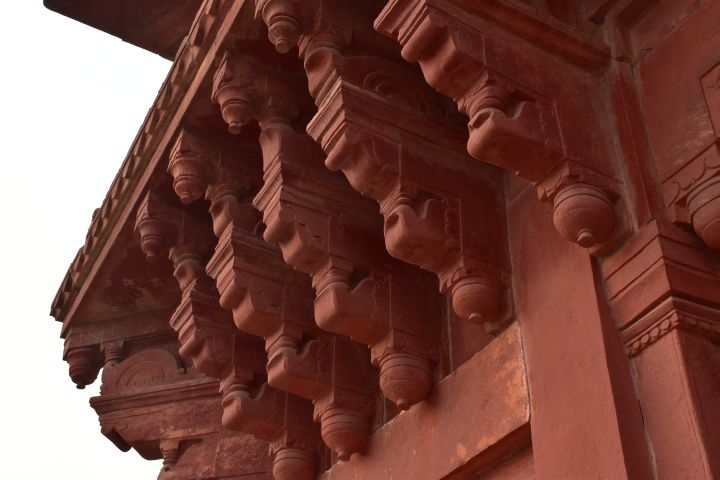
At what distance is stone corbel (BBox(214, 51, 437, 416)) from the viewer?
4129mm

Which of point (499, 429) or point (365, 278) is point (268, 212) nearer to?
point (365, 278)

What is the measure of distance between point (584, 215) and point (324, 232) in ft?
3.89

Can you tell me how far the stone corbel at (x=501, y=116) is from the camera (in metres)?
3.38

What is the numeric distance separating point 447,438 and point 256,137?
5.44 ft

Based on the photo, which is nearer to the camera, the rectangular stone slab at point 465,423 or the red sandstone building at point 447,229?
the red sandstone building at point 447,229

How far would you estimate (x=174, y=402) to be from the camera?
595 cm

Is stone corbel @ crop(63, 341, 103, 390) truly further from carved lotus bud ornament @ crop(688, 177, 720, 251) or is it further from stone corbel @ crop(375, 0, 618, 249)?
carved lotus bud ornament @ crop(688, 177, 720, 251)

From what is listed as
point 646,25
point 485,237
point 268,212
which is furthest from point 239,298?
point 646,25

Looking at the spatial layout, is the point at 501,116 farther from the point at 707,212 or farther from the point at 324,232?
the point at 324,232

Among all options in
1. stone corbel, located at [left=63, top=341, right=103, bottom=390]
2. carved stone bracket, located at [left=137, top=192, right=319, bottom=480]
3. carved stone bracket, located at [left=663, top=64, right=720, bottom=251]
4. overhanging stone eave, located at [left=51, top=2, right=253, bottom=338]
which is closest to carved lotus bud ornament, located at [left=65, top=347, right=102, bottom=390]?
stone corbel, located at [left=63, top=341, right=103, bottom=390]

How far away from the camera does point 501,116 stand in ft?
11.2

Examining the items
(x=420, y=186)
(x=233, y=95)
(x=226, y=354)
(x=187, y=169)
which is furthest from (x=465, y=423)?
(x=187, y=169)

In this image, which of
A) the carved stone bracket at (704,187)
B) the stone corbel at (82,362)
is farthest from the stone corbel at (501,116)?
the stone corbel at (82,362)

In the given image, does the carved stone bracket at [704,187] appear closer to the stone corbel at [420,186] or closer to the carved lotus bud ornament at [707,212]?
the carved lotus bud ornament at [707,212]
